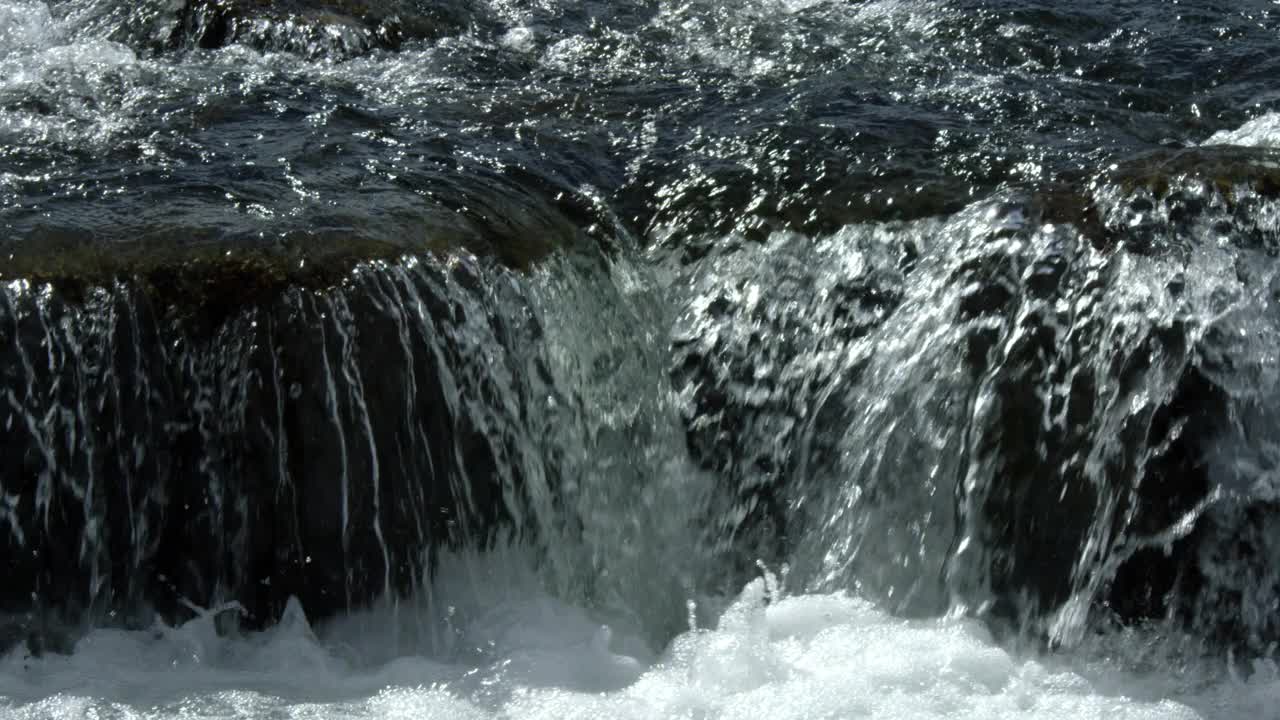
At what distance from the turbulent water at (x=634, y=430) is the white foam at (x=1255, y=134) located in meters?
0.04

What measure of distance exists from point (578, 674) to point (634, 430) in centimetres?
98

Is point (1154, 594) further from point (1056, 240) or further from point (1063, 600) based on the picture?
point (1056, 240)

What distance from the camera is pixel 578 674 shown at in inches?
200

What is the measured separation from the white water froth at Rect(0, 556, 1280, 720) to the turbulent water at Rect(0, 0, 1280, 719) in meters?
0.01

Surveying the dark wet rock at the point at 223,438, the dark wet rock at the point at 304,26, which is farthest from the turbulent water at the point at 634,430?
the dark wet rock at the point at 304,26

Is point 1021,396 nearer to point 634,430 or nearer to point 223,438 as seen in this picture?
point 634,430

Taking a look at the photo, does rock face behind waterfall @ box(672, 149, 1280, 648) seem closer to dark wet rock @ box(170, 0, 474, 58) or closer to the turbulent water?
the turbulent water

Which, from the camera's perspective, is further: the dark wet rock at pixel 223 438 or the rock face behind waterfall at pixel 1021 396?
the rock face behind waterfall at pixel 1021 396

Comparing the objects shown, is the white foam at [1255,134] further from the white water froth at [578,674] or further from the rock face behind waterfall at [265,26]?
the rock face behind waterfall at [265,26]

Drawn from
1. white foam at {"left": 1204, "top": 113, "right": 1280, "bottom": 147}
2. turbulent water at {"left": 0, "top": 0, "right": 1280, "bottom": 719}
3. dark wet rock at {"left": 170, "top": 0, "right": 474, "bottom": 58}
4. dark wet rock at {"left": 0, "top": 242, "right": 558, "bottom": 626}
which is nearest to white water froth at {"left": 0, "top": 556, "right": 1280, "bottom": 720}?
turbulent water at {"left": 0, "top": 0, "right": 1280, "bottom": 719}

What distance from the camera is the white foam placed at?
6.04 metres

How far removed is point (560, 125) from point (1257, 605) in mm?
3529

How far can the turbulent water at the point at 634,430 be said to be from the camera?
4.95 meters

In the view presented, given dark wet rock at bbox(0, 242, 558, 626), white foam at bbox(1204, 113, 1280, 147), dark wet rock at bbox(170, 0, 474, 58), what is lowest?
dark wet rock at bbox(0, 242, 558, 626)
